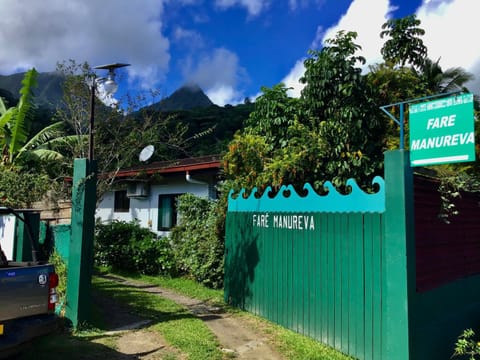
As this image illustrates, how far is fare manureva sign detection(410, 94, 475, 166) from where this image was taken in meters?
4.07

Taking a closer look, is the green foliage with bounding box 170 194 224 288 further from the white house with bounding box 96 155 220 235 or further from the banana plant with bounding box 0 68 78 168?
the banana plant with bounding box 0 68 78 168

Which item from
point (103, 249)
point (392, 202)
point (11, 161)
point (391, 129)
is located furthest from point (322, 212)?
point (11, 161)

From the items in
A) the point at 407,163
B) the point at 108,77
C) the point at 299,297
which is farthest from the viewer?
the point at 108,77

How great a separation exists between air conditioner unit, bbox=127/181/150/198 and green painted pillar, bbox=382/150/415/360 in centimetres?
1068

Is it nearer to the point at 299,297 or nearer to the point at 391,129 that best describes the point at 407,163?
the point at 299,297

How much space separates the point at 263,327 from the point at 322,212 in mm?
2194

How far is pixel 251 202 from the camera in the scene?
7.55m

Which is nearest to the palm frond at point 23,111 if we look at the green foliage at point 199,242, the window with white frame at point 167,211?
the green foliage at point 199,242

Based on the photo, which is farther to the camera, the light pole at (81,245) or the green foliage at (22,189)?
the green foliage at (22,189)

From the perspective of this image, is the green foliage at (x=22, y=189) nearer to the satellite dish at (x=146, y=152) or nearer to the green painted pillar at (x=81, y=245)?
the satellite dish at (x=146, y=152)

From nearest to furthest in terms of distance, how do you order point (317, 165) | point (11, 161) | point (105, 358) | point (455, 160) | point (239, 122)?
→ point (455, 160) → point (105, 358) → point (317, 165) → point (11, 161) → point (239, 122)

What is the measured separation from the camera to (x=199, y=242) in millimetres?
10227

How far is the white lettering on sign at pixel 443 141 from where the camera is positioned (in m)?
4.04

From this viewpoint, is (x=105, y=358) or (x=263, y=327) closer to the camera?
(x=105, y=358)
